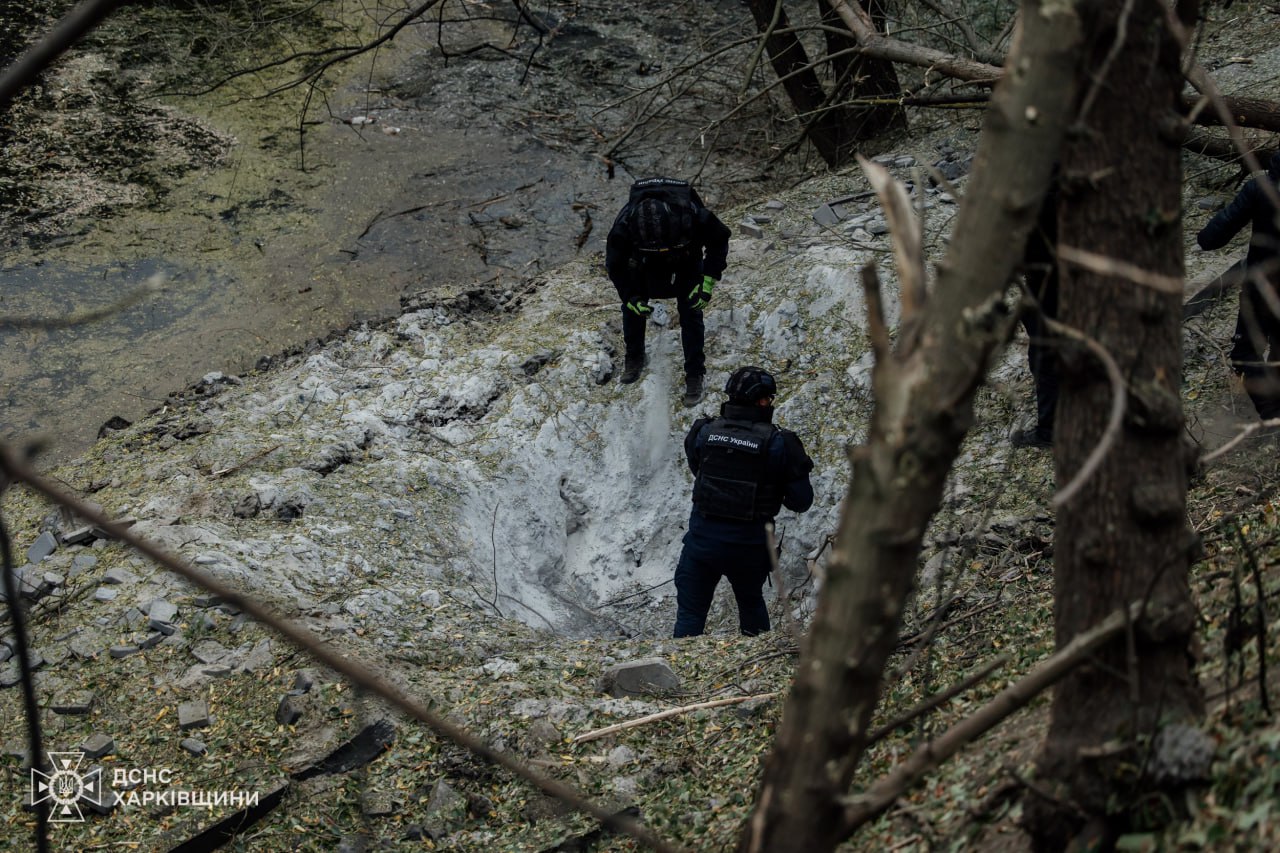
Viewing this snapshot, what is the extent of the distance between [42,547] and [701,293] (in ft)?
13.0

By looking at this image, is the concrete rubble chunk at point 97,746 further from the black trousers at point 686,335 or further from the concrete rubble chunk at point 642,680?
the black trousers at point 686,335

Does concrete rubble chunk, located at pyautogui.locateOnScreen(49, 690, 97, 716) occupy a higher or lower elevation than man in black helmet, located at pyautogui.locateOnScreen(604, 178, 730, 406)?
lower

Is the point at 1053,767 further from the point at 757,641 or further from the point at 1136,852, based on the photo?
the point at 757,641

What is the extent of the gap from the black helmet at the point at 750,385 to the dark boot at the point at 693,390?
136 centimetres

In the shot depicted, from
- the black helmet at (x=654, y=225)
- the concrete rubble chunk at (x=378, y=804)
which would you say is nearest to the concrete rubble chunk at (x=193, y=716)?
the concrete rubble chunk at (x=378, y=804)

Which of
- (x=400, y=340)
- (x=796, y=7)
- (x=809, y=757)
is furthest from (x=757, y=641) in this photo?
(x=796, y=7)

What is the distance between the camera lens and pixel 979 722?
2031 mm

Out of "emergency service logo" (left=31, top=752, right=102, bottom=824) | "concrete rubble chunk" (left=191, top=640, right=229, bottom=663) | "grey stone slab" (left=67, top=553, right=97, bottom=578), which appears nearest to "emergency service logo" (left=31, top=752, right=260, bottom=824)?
"emergency service logo" (left=31, top=752, right=102, bottom=824)

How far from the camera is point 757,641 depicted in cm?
462

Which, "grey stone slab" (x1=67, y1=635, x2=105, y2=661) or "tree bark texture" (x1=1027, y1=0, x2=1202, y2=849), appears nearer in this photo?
"tree bark texture" (x1=1027, y1=0, x2=1202, y2=849)

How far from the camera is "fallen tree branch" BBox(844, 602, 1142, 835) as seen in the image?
1.90 metres

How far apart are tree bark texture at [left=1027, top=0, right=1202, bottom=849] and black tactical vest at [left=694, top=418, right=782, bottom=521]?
290 centimetres

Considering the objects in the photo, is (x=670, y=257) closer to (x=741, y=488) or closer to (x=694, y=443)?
(x=694, y=443)

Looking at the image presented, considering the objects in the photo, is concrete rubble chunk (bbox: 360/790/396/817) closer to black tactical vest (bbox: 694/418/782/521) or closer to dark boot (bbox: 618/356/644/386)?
black tactical vest (bbox: 694/418/782/521)
